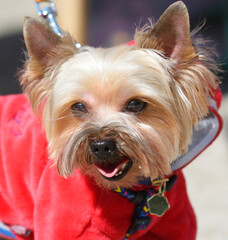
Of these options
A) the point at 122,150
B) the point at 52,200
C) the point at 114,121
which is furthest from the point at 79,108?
the point at 52,200

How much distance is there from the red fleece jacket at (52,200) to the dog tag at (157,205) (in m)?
0.08

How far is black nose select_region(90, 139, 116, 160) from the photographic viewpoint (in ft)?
4.97

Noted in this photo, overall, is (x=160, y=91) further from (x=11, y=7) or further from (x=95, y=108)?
(x=11, y=7)

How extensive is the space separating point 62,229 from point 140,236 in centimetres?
46

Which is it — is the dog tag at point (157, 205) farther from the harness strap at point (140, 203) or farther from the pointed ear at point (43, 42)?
the pointed ear at point (43, 42)

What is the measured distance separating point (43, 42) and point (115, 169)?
0.60m

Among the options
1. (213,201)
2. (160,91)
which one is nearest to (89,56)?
(160,91)

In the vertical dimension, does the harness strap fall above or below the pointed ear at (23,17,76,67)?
below

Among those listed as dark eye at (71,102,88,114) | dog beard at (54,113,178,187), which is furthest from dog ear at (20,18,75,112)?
dog beard at (54,113,178,187)

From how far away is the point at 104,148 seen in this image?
1515mm

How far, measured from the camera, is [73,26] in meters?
3.71

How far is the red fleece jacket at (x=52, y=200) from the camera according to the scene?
1.65m

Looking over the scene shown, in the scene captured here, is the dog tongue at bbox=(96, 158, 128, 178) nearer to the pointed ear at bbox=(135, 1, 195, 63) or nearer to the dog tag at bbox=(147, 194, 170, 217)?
the dog tag at bbox=(147, 194, 170, 217)

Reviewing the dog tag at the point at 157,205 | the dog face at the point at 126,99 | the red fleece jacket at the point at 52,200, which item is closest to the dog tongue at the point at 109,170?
the dog face at the point at 126,99
